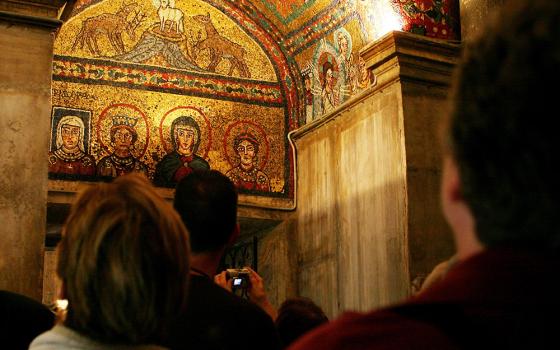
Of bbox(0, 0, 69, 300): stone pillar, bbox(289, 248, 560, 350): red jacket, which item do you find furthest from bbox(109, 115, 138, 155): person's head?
bbox(289, 248, 560, 350): red jacket

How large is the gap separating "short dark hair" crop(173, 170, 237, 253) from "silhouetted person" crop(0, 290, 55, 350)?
22.9 inches

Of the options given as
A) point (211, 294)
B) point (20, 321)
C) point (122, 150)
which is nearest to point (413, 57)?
point (122, 150)

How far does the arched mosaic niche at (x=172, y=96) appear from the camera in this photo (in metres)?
11.6

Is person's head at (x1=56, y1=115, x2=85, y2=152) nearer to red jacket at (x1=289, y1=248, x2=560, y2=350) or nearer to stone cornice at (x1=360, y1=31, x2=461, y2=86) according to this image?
stone cornice at (x1=360, y1=31, x2=461, y2=86)

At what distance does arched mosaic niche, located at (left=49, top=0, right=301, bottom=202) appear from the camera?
11594 mm

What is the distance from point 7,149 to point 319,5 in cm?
631

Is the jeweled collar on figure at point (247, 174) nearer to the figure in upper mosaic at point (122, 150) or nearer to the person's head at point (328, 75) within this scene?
the figure in upper mosaic at point (122, 150)

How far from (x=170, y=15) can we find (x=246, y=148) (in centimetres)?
225

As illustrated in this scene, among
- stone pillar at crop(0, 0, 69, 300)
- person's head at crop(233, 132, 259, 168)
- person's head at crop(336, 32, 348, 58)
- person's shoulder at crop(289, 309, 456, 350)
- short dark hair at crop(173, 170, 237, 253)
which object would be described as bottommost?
person's shoulder at crop(289, 309, 456, 350)

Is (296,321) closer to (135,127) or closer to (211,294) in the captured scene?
(211,294)

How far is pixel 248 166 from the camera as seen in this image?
40.8 feet

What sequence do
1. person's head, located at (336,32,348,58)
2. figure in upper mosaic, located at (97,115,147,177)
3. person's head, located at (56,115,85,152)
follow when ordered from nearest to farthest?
person's head, located at (56,115,85,152)
person's head, located at (336,32,348,58)
figure in upper mosaic, located at (97,115,147,177)

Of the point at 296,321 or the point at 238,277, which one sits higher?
the point at 238,277

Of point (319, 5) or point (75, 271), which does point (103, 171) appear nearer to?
point (319, 5)
